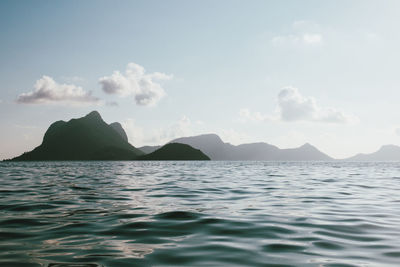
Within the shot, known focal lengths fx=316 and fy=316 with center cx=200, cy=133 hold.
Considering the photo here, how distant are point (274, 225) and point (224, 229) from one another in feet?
5.71

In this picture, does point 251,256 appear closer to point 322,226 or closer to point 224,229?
point 224,229

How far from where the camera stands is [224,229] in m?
9.25

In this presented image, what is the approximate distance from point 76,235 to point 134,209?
4.63m

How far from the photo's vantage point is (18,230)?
8938 mm

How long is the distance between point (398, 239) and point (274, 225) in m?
Result: 3.29

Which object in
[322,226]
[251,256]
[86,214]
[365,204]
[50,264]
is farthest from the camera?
[365,204]

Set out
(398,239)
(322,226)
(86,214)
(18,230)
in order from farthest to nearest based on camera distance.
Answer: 1. (86,214)
2. (322,226)
3. (18,230)
4. (398,239)

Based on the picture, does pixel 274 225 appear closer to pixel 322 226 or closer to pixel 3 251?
pixel 322 226

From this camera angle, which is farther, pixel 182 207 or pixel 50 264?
pixel 182 207

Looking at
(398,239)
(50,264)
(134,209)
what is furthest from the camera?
(134,209)

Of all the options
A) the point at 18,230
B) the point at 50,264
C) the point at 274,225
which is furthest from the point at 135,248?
the point at 274,225

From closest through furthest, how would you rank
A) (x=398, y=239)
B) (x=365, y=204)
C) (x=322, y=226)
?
(x=398, y=239)
(x=322, y=226)
(x=365, y=204)

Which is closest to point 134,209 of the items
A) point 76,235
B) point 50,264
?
point 76,235

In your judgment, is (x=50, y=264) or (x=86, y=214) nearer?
(x=50, y=264)
